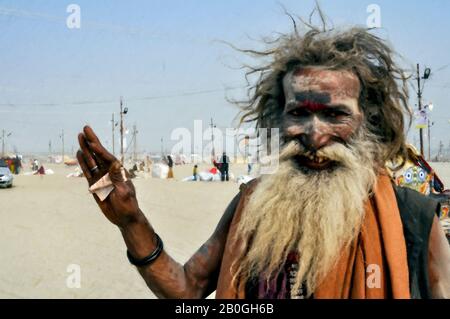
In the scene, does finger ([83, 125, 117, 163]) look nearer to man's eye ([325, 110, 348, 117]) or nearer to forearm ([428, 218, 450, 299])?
man's eye ([325, 110, 348, 117])

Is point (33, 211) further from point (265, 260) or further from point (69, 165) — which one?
point (69, 165)

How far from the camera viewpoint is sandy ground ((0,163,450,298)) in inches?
220

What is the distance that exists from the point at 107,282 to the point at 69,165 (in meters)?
58.4

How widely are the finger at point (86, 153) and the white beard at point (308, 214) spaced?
0.59 meters

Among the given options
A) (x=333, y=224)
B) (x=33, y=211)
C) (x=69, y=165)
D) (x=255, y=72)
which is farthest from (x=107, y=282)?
(x=69, y=165)

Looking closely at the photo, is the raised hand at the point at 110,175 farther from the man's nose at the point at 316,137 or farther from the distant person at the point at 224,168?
the distant person at the point at 224,168

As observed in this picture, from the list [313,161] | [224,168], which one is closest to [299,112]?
[313,161]

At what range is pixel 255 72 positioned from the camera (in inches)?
93.8

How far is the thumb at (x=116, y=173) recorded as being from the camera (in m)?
1.75

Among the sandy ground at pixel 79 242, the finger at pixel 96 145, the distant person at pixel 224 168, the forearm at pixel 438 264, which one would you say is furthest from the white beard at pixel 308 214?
the distant person at pixel 224 168

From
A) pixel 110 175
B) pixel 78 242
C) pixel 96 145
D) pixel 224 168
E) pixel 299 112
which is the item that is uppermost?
pixel 299 112

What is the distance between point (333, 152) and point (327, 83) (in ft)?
0.88

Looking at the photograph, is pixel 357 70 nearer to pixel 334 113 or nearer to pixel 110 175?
pixel 334 113

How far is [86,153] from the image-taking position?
5.74ft
